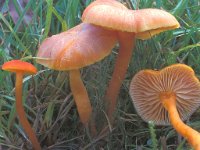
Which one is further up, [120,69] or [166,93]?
[120,69]

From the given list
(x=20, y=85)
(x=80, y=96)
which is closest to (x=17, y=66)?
(x=20, y=85)

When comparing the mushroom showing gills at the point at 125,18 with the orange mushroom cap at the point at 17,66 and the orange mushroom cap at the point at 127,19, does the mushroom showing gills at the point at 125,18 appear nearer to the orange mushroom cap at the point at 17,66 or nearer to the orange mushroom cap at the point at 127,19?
the orange mushroom cap at the point at 127,19

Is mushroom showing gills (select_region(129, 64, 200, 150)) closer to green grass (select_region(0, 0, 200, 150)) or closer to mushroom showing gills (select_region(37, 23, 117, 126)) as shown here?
green grass (select_region(0, 0, 200, 150))

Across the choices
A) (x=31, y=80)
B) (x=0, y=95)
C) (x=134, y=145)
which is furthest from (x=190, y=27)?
(x=0, y=95)

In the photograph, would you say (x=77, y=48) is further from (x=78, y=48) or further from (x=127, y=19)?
(x=127, y=19)

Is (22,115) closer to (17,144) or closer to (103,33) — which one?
(17,144)

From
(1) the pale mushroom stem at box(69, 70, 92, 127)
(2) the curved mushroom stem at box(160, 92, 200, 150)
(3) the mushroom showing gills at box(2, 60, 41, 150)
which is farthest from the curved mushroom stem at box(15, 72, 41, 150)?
(2) the curved mushroom stem at box(160, 92, 200, 150)
